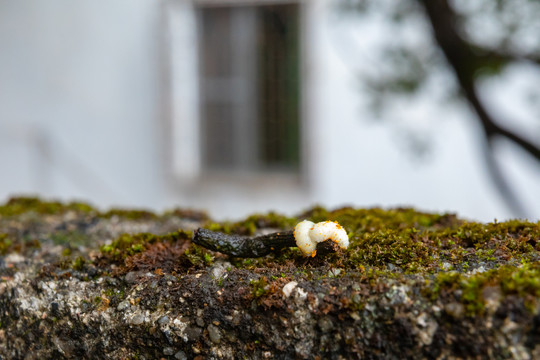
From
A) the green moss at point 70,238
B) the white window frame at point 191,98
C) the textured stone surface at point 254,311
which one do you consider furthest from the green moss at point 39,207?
the white window frame at point 191,98

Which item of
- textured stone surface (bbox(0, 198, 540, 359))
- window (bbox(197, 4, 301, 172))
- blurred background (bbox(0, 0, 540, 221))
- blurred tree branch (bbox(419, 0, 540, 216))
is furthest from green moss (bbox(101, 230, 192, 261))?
window (bbox(197, 4, 301, 172))

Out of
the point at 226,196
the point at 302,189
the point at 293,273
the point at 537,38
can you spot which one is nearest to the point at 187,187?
the point at 226,196

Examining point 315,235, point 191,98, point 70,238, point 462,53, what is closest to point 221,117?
point 191,98

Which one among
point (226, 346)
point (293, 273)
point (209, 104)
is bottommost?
point (226, 346)

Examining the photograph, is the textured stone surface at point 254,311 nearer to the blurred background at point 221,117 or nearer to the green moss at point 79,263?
the green moss at point 79,263

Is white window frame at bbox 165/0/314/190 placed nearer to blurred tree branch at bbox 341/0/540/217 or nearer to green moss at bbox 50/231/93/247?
blurred tree branch at bbox 341/0/540/217

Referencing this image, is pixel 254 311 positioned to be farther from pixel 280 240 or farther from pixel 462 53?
pixel 462 53

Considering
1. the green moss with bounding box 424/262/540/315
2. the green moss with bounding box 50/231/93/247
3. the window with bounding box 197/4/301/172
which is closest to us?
the green moss with bounding box 424/262/540/315

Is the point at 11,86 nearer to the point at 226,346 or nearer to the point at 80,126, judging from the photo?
the point at 80,126
